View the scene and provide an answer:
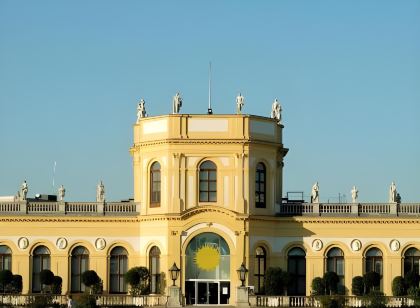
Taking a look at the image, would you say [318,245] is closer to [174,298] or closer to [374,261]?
[374,261]

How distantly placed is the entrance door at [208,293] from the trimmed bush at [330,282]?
608cm

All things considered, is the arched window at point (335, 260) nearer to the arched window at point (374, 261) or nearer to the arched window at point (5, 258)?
the arched window at point (374, 261)

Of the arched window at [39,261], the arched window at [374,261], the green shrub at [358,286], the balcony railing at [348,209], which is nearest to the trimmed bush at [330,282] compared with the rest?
the green shrub at [358,286]

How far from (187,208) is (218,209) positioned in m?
1.80

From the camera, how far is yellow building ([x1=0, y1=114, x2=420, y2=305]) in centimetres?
8444

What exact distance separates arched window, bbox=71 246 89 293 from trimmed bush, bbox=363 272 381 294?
52.6 ft

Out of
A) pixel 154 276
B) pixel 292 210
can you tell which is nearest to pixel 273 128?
pixel 292 210

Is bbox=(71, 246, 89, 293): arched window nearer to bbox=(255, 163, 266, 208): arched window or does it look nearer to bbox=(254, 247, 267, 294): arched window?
bbox=(254, 247, 267, 294): arched window

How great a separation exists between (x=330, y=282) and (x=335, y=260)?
113 inches

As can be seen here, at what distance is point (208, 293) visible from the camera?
84312mm

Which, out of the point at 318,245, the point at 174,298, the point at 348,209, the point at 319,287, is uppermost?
the point at 348,209

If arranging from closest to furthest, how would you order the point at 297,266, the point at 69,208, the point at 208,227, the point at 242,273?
the point at 242,273
the point at 208,227
the point at 297,266
the point at 69,208

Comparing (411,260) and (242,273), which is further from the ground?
(411,260)

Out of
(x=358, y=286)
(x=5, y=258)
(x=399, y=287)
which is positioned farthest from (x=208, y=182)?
(x=5, y=258)
